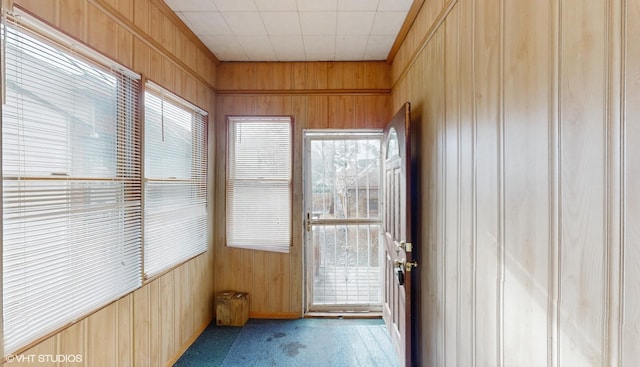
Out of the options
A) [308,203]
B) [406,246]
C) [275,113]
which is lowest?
[406,246]

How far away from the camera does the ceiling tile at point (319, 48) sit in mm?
2562

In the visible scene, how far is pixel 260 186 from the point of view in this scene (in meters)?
3.06

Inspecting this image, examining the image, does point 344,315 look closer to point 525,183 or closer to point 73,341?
point 73,341

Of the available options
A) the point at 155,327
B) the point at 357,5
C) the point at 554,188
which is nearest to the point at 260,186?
the point at 155,327

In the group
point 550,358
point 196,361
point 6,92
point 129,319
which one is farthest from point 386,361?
point 6,92

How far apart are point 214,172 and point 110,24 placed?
163 centimetres

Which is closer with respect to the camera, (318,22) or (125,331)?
(125,331)

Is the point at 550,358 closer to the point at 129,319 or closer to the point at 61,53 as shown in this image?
the point at 129,319

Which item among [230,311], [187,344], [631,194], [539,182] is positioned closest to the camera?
[631,194]

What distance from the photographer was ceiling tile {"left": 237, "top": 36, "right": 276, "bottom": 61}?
2.57 m

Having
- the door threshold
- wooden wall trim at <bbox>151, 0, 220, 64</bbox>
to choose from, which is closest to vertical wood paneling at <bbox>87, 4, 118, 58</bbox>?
wooden wall trim at <bbox>151, 0, 220, 64</bbox>

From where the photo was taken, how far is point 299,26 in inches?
92.3

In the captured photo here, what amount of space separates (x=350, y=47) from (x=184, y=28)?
146 centimetres

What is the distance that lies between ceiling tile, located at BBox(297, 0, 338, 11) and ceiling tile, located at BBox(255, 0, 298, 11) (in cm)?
5
